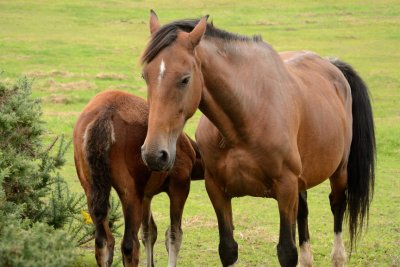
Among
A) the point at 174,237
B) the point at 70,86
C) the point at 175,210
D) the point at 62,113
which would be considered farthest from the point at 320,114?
the point at 70,86

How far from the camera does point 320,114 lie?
271 inches

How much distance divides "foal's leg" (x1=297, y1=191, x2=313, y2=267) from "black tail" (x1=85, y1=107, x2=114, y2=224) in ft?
7.00

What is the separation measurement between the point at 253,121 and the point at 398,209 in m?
6.12

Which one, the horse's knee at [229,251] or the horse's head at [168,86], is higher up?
the horse's head at [168,86]

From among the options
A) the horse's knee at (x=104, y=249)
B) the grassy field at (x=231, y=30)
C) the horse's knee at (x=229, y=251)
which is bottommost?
the grassy field at (x=231, y=30)

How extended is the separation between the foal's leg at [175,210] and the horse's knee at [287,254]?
4.17ft

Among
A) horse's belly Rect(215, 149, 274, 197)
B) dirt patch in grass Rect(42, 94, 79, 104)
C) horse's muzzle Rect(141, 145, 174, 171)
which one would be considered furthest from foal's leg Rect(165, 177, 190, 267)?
dirt patch in grass Rect(42, 94, 79, 104)

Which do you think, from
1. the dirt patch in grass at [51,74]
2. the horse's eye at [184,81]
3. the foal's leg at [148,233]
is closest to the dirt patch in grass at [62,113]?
the dirt patch in grass at [51,74]

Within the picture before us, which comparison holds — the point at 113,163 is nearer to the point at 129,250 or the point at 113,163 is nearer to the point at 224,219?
the point at 129,250

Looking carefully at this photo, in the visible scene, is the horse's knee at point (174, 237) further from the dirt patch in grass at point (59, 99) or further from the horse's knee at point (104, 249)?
the dirt patch in grass at point (59, 99)

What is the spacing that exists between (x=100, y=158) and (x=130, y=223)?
61cm

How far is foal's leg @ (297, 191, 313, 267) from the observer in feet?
25.2

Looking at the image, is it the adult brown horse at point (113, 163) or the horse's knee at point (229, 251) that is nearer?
the horse's knee at point (229, 251)

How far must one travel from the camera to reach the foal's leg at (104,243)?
6.64m
